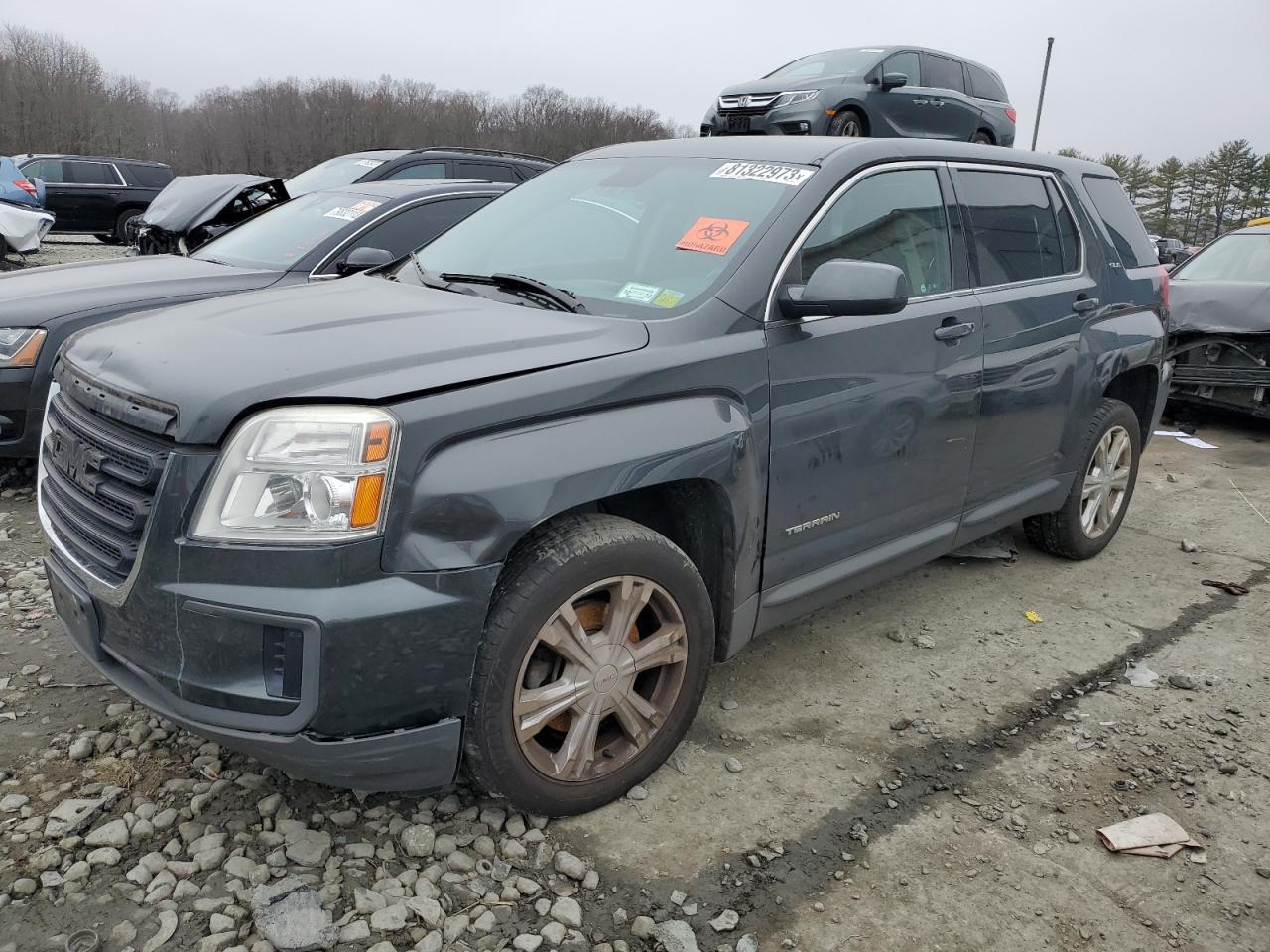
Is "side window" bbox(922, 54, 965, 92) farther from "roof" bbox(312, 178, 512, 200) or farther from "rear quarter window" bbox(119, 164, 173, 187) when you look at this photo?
"rear quarter window" bbox(119, 164, 173, 187)

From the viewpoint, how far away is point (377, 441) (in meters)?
2.09

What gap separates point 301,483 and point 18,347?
10.9 feet

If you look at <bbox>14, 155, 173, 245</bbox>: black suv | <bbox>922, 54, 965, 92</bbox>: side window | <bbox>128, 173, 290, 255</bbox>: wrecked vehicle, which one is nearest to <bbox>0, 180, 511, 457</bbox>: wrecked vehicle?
<bbox>128, 173, 290, 255</bbox>: wrecked vehicle

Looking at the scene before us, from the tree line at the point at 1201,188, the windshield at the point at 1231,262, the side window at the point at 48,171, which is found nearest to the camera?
the windshield at the point at 1231,262

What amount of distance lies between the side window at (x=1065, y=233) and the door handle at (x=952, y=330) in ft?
3.25

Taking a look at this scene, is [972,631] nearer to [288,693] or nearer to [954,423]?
[954,423]

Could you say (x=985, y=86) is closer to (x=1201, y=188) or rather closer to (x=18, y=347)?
(x=18, y=347)

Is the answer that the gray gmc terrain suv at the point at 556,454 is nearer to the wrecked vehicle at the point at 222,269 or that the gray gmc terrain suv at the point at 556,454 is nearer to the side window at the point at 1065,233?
the side window at the point at 1065,233

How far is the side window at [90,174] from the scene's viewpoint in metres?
18.7

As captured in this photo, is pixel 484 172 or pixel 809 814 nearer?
pixel 809 814

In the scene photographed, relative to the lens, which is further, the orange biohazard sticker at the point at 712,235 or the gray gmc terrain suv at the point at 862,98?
the gray gmc terrain suv at the point at 862,98

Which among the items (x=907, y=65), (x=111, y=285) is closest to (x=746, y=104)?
(x=907, y=65)

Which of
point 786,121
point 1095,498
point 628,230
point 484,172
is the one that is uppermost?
point 786,121

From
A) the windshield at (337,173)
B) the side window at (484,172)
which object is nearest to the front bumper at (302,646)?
the windshield at (337,173)
